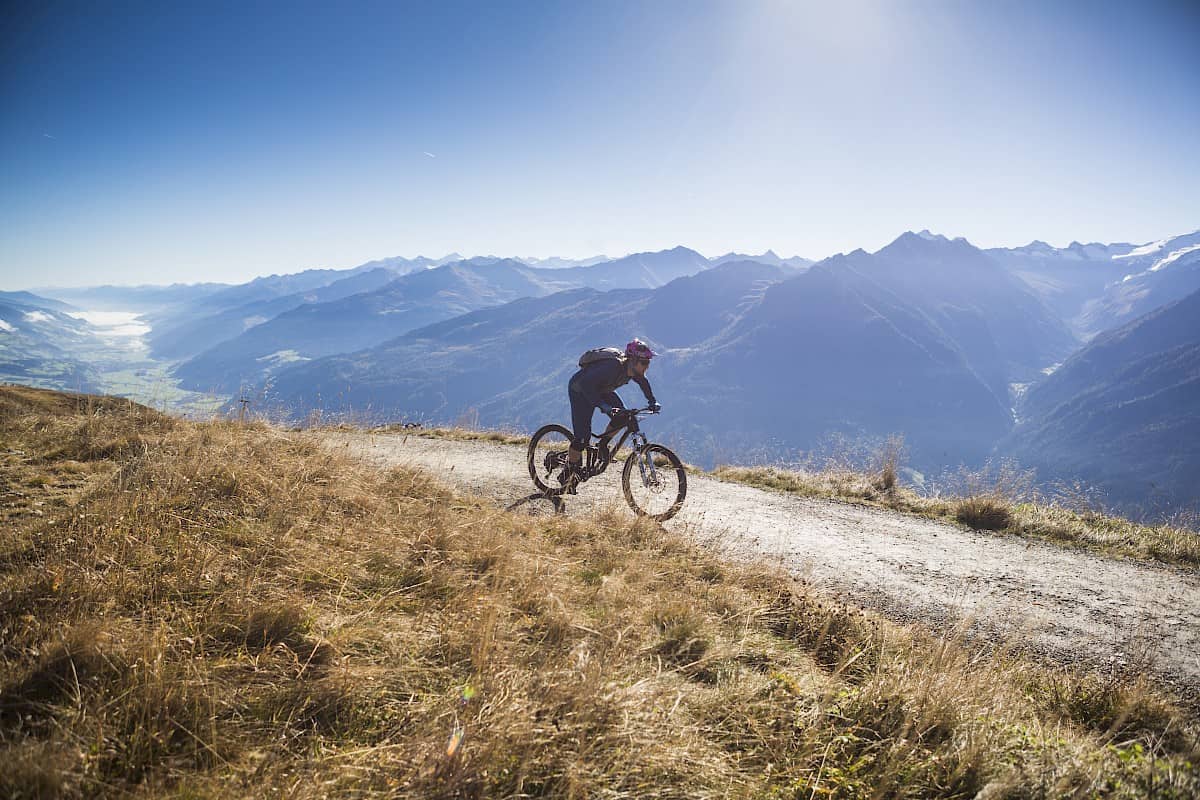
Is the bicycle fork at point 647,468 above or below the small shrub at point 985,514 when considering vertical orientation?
above

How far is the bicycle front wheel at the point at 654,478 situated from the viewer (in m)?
8.73

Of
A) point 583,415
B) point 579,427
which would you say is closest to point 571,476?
point 579,427

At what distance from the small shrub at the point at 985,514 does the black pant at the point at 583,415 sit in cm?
697

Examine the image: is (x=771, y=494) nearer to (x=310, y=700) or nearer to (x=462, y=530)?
(x=462, y=530)

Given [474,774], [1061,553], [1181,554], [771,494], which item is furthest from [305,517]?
[1181,554]

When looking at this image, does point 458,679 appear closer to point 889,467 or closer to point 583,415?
point 583,415

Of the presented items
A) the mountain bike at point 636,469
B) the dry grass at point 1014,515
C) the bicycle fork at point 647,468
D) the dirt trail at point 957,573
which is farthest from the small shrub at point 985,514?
the bicycle fork at point 647,468

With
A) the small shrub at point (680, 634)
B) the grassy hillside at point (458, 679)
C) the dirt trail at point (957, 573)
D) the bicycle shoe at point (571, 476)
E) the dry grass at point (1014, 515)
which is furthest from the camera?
the bicycle shoe at point (571, 476)

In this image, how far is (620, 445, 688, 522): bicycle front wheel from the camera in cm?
873

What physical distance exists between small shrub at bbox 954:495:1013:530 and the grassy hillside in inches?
226

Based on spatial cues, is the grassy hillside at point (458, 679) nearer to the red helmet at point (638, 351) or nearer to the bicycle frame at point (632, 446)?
the bicycle frame at point (632, 446)

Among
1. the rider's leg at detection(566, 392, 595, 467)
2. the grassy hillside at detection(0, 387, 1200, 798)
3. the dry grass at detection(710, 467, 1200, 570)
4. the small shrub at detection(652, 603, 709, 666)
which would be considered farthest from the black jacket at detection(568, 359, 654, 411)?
the dry grass at detection(710, 467, 1200, 570)

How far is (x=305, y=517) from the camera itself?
532cm

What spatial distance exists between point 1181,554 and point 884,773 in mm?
8980
